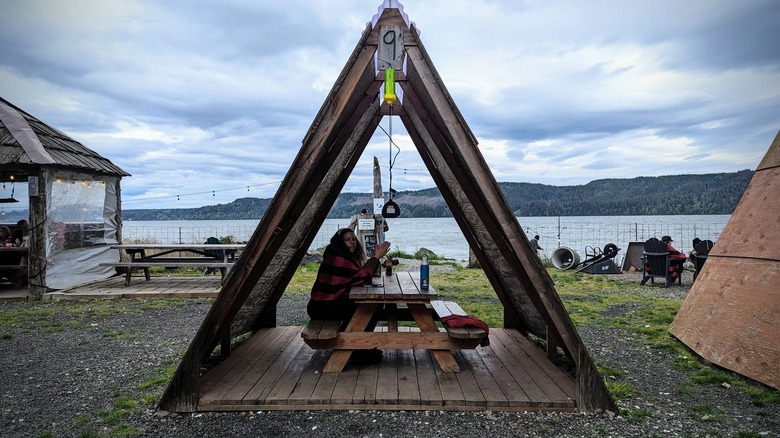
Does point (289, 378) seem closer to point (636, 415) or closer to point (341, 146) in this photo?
point (341, 146)

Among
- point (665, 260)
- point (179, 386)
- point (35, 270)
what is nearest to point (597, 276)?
point (665, 260)

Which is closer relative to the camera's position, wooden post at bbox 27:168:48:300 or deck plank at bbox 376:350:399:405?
deck plank at bbox 376:350:399:405

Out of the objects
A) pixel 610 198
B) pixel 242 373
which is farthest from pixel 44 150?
pixel 610 198

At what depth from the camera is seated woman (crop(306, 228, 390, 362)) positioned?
510 cm

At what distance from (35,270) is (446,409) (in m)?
10.2

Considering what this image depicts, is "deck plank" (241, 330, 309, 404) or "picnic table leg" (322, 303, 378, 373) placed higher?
"picnic table leg" (322, 303, 378, 373)

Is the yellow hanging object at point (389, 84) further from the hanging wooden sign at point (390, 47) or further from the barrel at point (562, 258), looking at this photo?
the barrel at point (562, 258)

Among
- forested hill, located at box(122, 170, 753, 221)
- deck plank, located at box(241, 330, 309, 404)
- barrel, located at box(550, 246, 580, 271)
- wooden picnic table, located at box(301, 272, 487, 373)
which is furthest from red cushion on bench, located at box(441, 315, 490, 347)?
forested hill, located at box(122, 170, 753, 221)

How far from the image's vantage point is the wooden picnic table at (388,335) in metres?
4.54

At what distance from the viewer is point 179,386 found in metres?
3.99

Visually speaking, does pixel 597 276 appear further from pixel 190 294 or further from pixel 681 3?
pixel 190 294

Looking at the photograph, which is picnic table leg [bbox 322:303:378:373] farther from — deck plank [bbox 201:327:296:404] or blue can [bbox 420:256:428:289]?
deck plank [bbox 201:327:296:404]

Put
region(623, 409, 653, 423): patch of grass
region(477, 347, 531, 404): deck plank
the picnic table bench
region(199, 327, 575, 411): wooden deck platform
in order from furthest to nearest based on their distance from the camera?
the picnic table bench → region(477, 347, 531, 404): deck plank → region(199, 327, 575, 411): wooden deck platform → region(623, 409, 653, 423): patch of grass

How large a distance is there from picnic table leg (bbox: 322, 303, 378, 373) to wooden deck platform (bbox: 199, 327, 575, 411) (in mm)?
84
